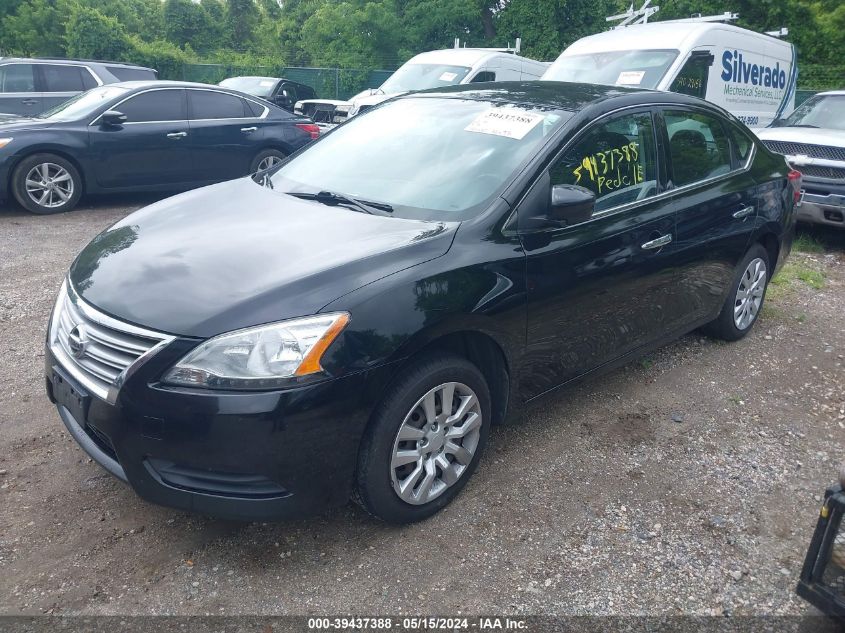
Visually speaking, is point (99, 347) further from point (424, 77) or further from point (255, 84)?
point (255, 84)

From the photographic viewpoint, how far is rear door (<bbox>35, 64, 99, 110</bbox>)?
11.4 meters

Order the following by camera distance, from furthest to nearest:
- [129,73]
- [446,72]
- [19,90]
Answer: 1. [129,73]
2. [446,72]
3. [19,90]

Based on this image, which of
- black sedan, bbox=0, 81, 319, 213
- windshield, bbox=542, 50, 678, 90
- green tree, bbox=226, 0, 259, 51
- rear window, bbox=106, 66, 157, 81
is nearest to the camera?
black sedan, bbox=0, 81, 319, 213

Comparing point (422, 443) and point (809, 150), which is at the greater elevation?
point (809, 150)

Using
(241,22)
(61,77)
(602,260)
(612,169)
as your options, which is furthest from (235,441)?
(241,22)

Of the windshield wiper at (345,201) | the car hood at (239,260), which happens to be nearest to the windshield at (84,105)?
the car hood at (239,260)

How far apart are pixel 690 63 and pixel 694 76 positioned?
0.21m

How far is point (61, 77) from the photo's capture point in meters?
11.5

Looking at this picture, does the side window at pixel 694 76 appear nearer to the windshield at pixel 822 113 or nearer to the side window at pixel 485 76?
the windshield at pixel 822 113

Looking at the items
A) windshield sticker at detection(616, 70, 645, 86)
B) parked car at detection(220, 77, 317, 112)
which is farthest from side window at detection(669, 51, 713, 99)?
parked car at detection(220, 77, 317, 112)

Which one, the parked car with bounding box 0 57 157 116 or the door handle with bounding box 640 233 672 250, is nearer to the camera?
the door handle with bounding box 640 233 672 250

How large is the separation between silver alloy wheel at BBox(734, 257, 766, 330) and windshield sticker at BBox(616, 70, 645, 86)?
4395 millimetres

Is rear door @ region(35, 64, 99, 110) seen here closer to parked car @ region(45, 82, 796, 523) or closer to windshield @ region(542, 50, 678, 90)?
windshield @ region(542, 50, 678, 90)

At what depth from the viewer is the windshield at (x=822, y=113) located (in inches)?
335
